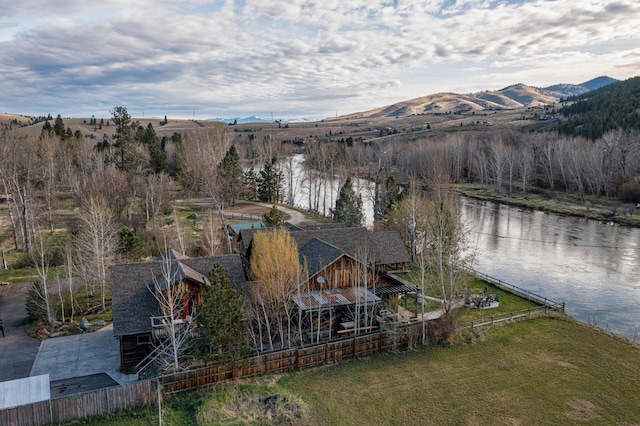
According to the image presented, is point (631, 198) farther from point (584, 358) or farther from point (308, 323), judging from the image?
point (308, 323)

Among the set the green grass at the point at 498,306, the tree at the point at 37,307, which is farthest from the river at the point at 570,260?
the tree at the point at 37,307

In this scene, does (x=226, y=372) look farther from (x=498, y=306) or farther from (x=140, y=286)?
(x=498, y=306)

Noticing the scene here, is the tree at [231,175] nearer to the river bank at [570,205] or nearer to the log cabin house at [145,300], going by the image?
the log cabin house at [145,300]

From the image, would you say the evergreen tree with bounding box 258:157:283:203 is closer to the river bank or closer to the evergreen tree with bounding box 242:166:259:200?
the evergreen tree with bounding box 242:166:259:200

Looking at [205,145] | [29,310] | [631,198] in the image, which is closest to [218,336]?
[29,310]

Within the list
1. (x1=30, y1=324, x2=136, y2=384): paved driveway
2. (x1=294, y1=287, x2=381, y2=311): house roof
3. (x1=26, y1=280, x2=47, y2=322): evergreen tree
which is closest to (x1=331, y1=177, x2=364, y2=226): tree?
(x1=294, y1=287, x2=381, y2=311): house roof

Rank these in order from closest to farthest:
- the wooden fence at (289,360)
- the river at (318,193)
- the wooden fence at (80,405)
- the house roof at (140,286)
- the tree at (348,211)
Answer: the wooden fence at (80,405), the wooden fence at (289,360), the house roof at (140,286), the tree at (348,211), the river at (318,193)
